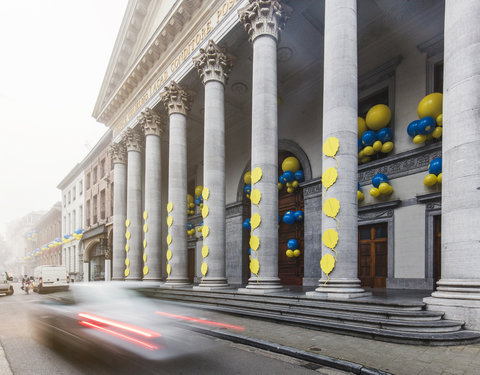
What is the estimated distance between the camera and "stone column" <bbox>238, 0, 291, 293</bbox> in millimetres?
11461

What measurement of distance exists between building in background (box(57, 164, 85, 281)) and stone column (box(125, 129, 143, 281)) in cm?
1659

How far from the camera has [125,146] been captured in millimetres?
24656

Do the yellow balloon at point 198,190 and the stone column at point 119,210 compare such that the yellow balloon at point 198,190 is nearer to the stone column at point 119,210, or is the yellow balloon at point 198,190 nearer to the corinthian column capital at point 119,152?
the stone column at point 119,210

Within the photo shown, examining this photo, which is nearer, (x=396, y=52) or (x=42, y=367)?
(x=42, y=367)

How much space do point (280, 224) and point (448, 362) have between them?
530 inches

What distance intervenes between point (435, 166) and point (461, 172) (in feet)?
15.3

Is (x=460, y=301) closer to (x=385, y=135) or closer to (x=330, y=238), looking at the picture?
(x=330, y=238)

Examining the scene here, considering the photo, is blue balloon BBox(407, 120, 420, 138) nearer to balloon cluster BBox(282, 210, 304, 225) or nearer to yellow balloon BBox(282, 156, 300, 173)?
yellow balloon BBox(282, 156, 300, 173)

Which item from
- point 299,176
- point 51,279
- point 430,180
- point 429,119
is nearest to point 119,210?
point 51,279

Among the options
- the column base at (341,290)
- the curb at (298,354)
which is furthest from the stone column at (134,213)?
the column base at (341,290)

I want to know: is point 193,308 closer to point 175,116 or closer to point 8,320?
point 8,320

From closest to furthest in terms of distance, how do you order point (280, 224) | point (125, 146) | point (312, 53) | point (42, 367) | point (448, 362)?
point (448, 362), point (42, 367), point (312, 53), point (280, 224), point (125, 146)

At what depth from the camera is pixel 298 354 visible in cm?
595

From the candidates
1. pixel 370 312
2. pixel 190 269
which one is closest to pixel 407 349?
pixel 370 312
